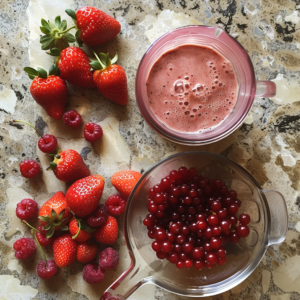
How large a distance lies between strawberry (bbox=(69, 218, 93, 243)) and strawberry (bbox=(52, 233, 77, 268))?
0.03 metres

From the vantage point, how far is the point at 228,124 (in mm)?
1038

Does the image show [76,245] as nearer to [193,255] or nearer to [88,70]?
[193,255]

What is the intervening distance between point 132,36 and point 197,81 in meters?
0.30

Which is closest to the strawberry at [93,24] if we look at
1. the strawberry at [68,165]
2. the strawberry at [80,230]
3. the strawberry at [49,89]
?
the strawberry at [49,89]

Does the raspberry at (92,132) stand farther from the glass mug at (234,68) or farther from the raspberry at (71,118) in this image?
the glass mug at (234,68)

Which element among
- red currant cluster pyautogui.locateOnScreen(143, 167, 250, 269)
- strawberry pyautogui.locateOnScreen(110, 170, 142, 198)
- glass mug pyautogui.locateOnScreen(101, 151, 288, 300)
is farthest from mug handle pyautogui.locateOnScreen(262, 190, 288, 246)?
strawberry pyautogui.locateOnScreen(110, 170, 142, 198)

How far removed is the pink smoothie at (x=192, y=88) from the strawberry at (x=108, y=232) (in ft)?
Answer: 1.28

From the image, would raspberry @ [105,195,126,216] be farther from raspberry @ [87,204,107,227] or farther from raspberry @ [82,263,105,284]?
raspberry @ [82,263,105,284]

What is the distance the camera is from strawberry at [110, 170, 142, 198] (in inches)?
42.9

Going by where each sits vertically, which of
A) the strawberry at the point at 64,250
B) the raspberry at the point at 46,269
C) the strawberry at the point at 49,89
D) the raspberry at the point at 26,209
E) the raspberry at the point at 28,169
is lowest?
the raspberry at the point at 46,269

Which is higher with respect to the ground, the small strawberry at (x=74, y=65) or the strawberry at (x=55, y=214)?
the small strawberry at (x=74, y=65)

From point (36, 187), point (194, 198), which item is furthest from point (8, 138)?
point (194, 198)

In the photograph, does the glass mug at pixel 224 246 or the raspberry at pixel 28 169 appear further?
the raspberry at pixel 28 169

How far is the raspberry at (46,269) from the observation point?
1.11 m
